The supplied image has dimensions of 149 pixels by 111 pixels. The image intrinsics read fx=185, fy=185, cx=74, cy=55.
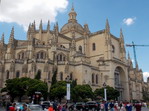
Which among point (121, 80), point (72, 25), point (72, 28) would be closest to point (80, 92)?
point (121, 80)

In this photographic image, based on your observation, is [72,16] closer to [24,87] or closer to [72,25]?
[72,25]

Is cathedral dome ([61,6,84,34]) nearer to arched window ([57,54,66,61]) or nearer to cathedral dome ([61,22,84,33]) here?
cathedral dome ([61,22,84,33])

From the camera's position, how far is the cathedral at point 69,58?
38875 mm

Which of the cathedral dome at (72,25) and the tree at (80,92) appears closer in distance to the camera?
the tree at (80,92)

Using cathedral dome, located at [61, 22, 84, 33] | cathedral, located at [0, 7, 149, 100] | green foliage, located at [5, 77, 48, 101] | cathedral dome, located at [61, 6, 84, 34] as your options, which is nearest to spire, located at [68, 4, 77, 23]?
cathedral dome, located at [61, 6, 84, 34]

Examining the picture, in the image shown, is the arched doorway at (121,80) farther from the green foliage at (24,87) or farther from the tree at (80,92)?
the green foliage at (24,87)

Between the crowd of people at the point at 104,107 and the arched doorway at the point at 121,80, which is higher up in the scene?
the arched doorway at the point at 121,80

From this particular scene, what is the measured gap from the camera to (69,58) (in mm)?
45688

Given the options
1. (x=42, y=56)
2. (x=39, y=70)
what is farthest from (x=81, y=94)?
(x=42, y=56)

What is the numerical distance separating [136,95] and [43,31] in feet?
Result: 124

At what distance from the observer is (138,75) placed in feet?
237

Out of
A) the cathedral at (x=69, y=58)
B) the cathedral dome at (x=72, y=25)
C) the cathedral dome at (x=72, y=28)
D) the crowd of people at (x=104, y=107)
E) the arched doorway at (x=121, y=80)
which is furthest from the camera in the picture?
the cathedral dome at (x=72, y=25)

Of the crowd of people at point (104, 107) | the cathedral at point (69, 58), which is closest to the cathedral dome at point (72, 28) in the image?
the cathedral at point (69, 58)

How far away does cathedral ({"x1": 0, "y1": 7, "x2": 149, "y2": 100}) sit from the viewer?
3888cm
